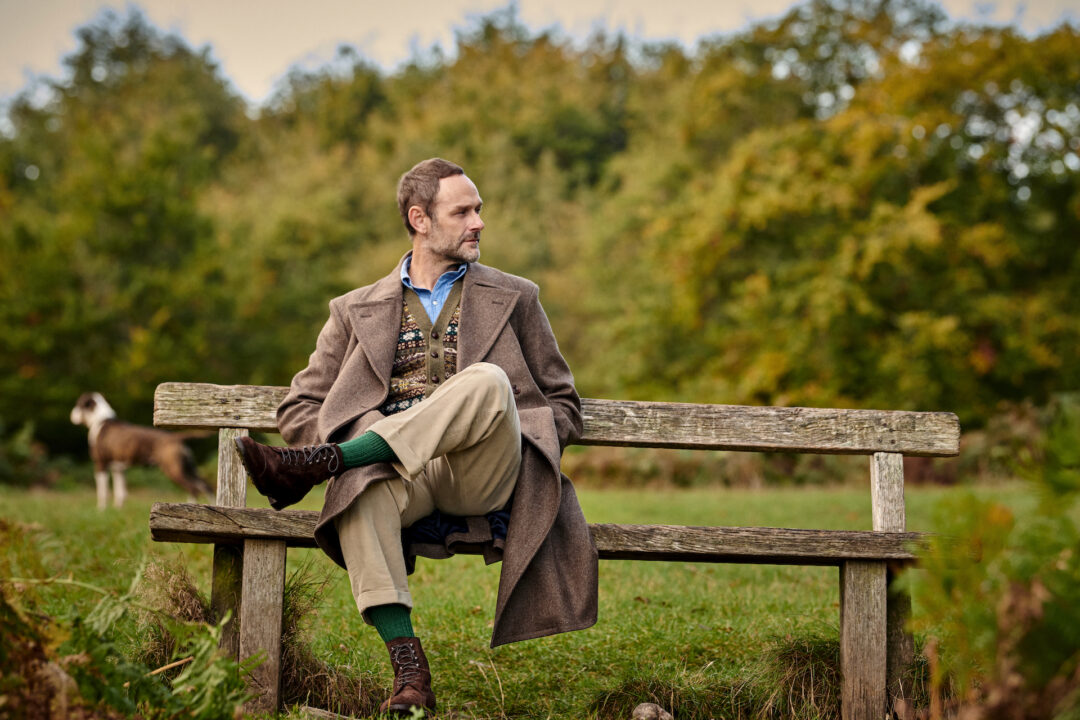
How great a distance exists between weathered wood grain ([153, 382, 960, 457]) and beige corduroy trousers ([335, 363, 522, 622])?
0.49 metres

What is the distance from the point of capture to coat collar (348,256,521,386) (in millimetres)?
3709

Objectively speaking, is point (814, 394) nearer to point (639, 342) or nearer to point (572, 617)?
point (639, 342)

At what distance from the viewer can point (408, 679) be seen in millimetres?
3109

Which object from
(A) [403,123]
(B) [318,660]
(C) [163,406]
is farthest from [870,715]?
(A) [403,123]

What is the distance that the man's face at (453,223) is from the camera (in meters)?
3.93

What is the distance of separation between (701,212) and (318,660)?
55.9 ft

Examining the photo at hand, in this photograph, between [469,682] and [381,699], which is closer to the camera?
[381,699]

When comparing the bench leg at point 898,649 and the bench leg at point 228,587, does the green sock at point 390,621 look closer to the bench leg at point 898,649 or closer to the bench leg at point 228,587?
the bench leg at point 228,587

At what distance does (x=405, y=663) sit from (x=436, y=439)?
26.0 inches

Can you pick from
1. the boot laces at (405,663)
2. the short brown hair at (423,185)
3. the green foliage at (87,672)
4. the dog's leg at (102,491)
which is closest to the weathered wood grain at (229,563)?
the boot laces at (405,663)

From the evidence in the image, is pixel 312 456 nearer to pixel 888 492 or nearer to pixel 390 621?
pixel 390 621

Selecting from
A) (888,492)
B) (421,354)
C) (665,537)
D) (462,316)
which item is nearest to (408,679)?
(665,537)

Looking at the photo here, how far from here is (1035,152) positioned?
1819cm

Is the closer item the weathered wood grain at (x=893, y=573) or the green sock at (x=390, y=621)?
the green sock at (x=390, y=621)
